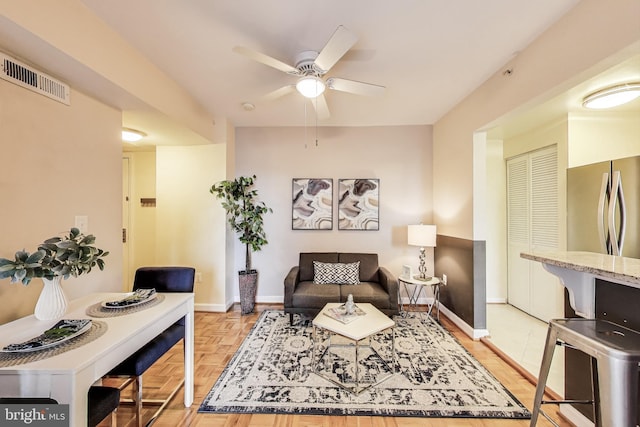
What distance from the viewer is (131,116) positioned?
99.6 inches

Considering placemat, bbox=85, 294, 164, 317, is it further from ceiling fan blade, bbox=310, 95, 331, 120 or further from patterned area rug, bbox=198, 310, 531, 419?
ceiling fan blade, bbox=310, 95, 331, 120

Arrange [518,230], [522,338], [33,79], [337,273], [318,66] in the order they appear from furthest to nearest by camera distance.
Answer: [518,230] < [337,273] < [522,338] < [318,66] < [33,79]

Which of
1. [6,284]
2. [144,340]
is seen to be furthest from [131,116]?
[144,340]

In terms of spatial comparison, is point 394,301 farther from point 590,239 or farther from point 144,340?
point 144,340

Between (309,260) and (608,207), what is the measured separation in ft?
10.0

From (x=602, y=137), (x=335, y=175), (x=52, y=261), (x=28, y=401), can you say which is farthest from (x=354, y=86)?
(x=602, y=137)

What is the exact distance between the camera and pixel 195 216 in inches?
145

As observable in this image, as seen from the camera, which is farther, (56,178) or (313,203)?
(313,203)

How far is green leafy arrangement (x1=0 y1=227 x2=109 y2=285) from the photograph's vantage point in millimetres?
1215

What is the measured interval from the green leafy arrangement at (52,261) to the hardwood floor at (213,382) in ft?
3.83

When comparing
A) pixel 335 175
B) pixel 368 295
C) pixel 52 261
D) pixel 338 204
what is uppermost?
pixel 335 175

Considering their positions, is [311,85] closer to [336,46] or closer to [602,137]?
[336,46]

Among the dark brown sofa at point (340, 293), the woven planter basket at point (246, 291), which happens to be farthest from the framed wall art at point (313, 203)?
the woven planter basket at point (246, 291)

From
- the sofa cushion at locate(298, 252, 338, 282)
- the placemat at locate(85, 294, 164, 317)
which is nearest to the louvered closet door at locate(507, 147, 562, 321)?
the sofa cushion at locate(298, 252, 338, 282)
